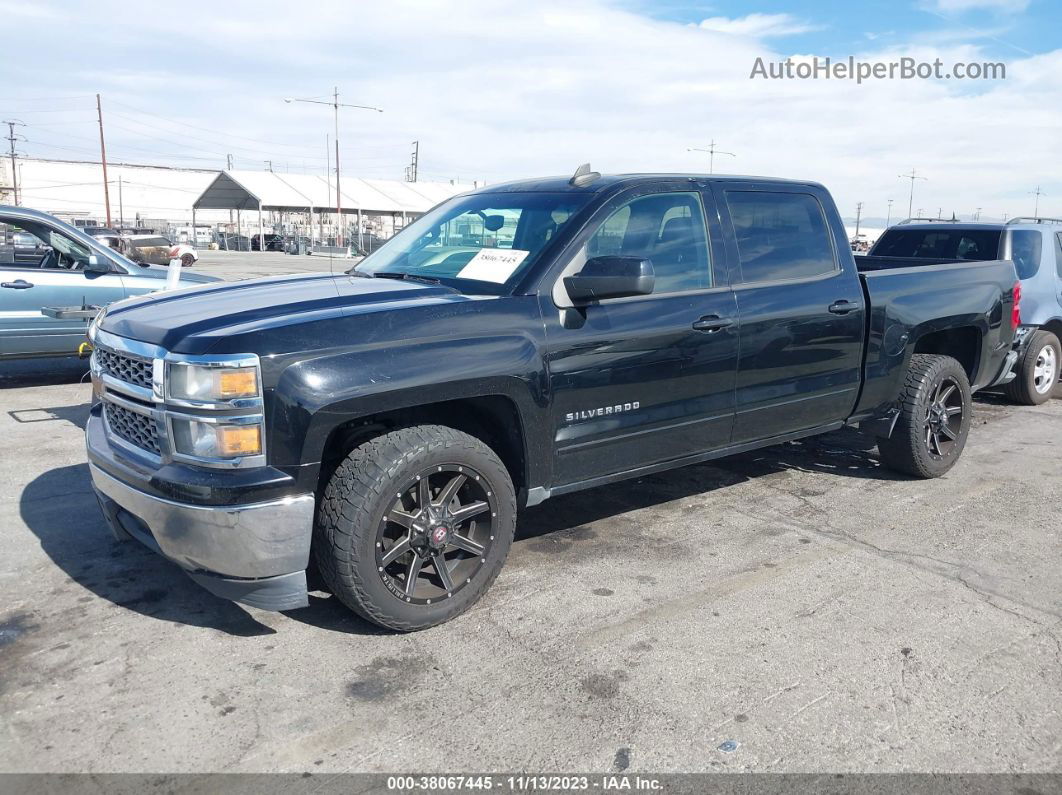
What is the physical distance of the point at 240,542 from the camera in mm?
3145

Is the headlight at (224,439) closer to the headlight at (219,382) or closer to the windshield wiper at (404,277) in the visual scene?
the headlight at (219,382)

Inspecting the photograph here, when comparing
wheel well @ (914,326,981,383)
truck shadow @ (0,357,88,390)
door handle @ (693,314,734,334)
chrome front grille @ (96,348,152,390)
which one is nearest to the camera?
chrome front grille @ (96,348,152,390)

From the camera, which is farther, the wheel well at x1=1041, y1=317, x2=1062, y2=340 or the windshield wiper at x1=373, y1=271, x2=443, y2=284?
the wheel well at x1=1041, y1=317, x2=1062, y2=340

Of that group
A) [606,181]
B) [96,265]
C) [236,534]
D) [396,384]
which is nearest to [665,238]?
[606,181]

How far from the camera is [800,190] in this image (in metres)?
5.12

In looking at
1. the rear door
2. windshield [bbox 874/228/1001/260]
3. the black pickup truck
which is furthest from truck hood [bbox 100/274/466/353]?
windshield [bbox 874/228/1001/260]

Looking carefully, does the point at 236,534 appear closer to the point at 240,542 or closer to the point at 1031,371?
the point at 240,542

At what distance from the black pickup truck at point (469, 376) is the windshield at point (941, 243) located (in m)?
3.74

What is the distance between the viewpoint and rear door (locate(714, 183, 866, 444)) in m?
4.62

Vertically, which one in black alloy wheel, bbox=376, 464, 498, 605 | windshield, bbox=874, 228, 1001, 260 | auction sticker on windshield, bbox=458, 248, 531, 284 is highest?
windshield, bbox=874, 228, 1001, 260

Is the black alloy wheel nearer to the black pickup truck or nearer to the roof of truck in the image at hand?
the black pickup truck

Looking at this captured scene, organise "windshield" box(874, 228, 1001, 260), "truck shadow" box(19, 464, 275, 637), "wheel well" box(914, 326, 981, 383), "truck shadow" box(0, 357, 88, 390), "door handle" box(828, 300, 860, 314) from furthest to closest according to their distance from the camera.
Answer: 1. "truck shadow" box(0, 357, 88, 390)
2. "windshield" box(874, 228, 1001, 260)
3. "wheel well" box(914, 326, 981, 383)
4. "door handle" box(828, 300, 860, 314)
5. "truck shadow" box(19, 464, 275, 637)

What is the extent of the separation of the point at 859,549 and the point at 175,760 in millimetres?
3384

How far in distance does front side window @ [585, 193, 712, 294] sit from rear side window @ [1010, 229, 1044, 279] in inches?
217
